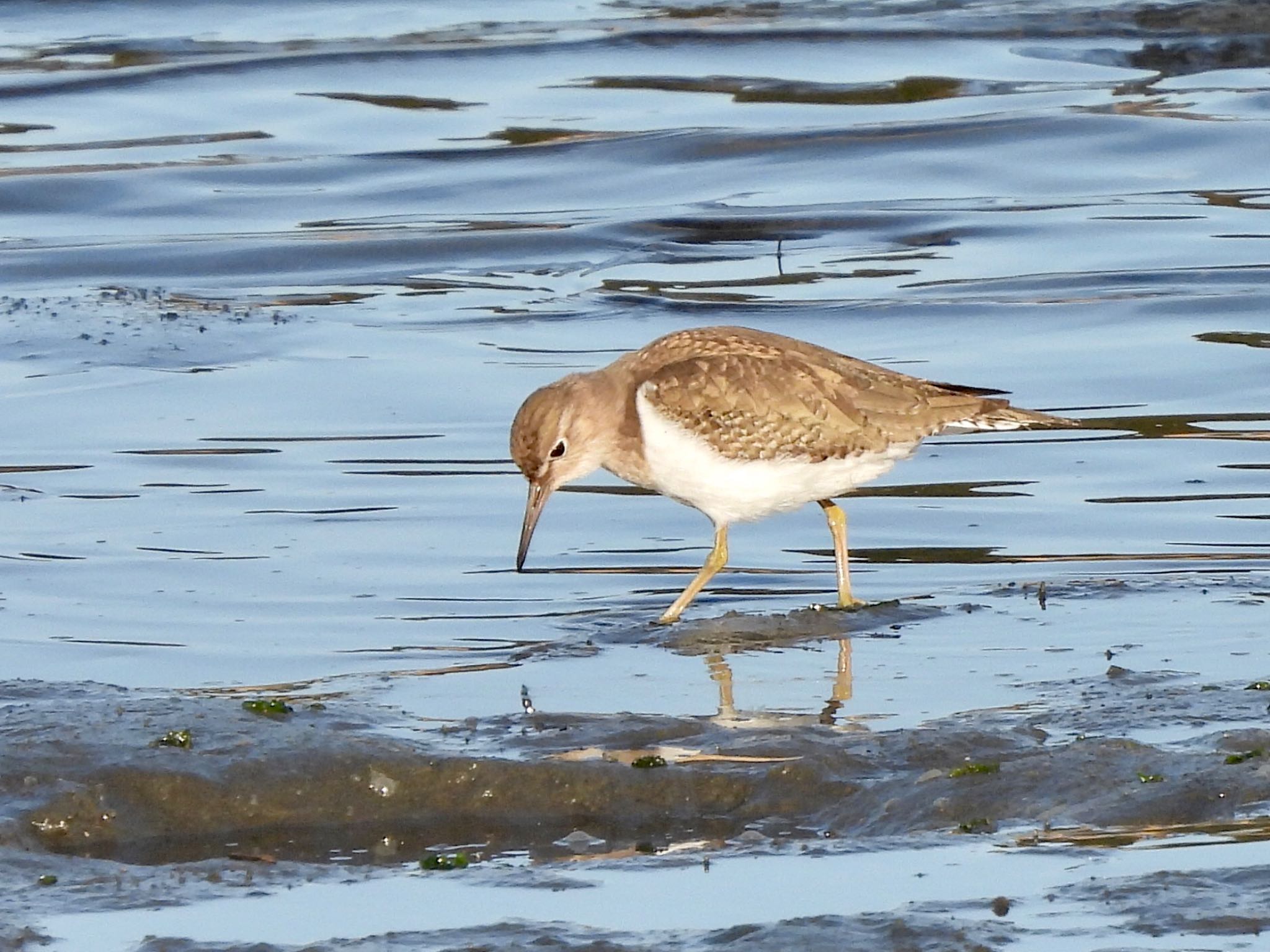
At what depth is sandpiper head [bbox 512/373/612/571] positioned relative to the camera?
7.56m

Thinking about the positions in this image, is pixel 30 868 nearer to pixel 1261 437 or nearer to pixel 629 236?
pixel 1261 437

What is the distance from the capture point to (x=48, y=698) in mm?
6355

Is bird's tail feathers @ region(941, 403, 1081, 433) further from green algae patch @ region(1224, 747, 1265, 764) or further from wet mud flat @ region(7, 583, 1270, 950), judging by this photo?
green algae patch @ region(1224, 747, 1265, 764)

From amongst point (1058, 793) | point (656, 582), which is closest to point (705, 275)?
point (656, 582)

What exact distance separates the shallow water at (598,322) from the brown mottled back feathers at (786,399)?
0.59 meters

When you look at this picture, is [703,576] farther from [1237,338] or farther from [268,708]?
[1237,338]

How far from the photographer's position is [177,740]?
19.4ft

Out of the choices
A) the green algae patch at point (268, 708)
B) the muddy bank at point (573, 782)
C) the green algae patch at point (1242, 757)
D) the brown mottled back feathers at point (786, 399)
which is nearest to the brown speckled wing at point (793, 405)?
the brown mottled back feathers at point (786, 399)

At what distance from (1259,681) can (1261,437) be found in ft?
10.9

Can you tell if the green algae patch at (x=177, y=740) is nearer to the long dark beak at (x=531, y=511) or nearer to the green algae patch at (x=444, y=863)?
the green algae patch at (x=444, y=863)

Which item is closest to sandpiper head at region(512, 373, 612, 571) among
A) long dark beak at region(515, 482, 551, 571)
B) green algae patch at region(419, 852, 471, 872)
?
long dark beak at region(515, 482, 551, 571)

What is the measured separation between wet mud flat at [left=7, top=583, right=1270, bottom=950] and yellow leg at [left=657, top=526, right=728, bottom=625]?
1101 mm

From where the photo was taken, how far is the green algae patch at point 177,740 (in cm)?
589

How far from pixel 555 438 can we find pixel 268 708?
1.77m
